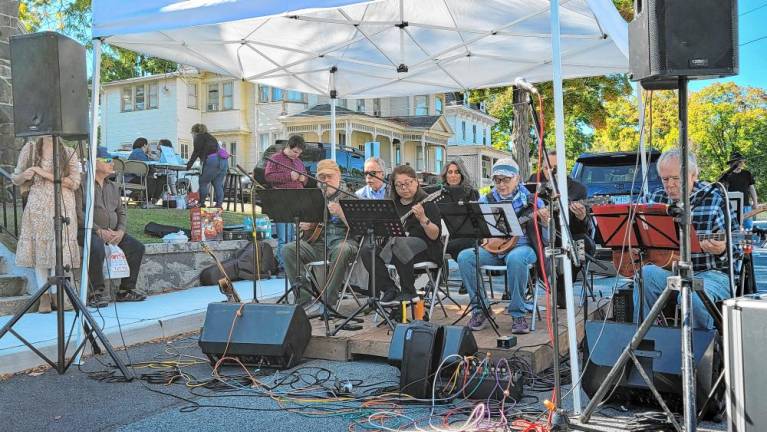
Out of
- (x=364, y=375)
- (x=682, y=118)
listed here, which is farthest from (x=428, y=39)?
(x=682, y=118)

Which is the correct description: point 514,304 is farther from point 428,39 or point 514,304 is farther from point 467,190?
point 428,39

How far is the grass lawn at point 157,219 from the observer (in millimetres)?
9289

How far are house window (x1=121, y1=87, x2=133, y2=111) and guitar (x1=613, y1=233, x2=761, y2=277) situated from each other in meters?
30.9

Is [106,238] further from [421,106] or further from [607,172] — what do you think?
[421,106]

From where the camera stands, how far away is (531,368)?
4457 mm

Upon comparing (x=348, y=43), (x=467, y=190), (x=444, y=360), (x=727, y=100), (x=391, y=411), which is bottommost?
(x=391, y=411)

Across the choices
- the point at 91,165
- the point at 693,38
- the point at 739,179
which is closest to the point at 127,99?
the point at 739,179

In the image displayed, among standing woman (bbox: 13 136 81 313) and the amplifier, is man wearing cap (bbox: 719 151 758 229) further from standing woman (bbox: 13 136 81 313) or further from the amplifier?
standing woman (bbox: 13 136 81 313)

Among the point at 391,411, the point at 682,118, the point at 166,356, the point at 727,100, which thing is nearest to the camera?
the point at 682,118

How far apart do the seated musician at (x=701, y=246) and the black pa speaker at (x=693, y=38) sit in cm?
115

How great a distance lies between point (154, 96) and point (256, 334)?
28680 mm

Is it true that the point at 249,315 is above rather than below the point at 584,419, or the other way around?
above

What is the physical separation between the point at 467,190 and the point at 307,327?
118 inches

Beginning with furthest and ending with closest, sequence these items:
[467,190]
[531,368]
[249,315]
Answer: [467,190] < [249,315] < [531,368]
